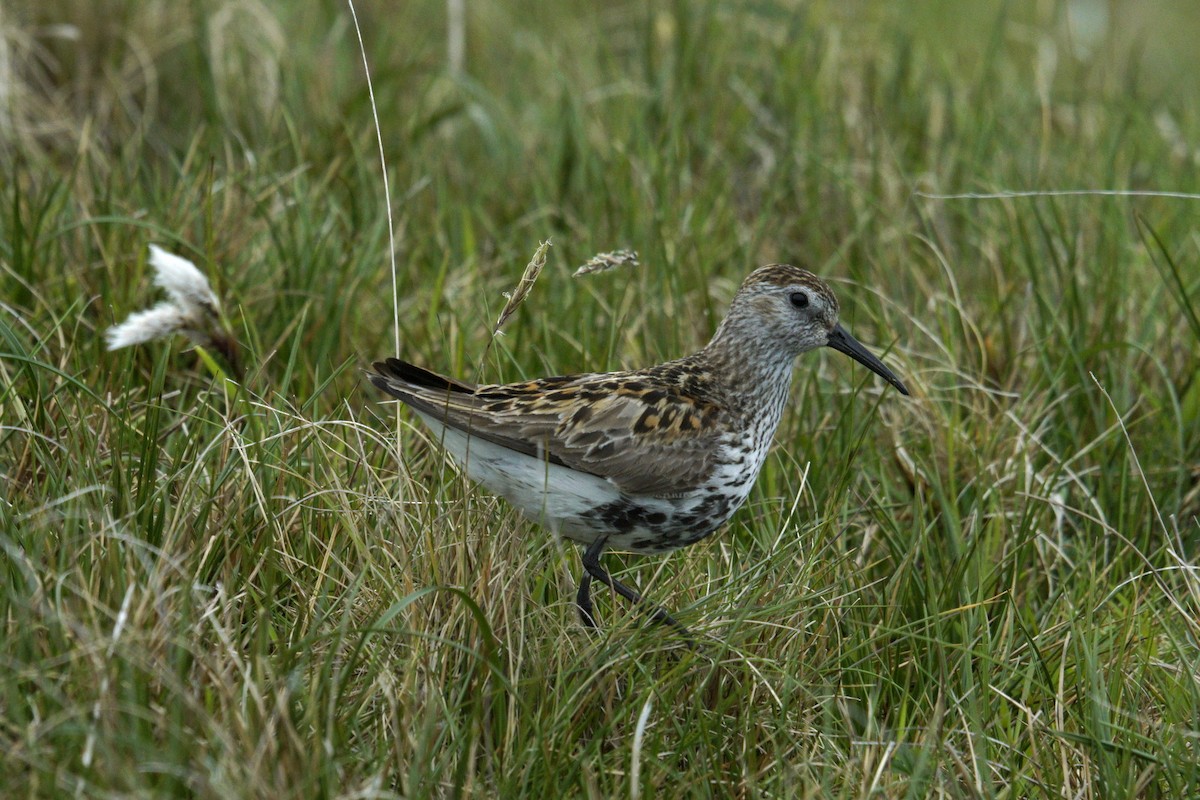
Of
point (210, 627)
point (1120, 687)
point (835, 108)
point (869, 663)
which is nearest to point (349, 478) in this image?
point (210, 627)

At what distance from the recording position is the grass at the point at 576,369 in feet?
12.0

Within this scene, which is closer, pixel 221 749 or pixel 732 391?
pixel 221 749

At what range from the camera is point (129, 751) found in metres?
3.26

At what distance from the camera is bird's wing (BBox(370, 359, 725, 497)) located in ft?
14.6

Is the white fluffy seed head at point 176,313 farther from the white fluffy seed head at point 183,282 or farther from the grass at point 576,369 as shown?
the grass at point 576,369

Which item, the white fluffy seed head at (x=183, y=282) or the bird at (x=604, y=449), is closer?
the bird at (x=604, y=449)

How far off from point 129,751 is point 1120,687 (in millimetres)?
2724

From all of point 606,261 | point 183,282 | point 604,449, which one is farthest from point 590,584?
point 183,282

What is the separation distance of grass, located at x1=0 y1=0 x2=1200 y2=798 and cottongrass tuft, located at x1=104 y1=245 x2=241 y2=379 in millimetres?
141

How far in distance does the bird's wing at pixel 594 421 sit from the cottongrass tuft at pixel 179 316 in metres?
0.91

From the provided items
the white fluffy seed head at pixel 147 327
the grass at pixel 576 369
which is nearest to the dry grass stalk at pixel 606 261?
the grass at pixel 576 369

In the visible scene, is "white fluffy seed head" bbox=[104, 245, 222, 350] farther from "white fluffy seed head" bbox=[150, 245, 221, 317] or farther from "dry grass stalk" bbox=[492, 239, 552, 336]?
"dry grass stalk" bbox=[492, 239, 552, 336]

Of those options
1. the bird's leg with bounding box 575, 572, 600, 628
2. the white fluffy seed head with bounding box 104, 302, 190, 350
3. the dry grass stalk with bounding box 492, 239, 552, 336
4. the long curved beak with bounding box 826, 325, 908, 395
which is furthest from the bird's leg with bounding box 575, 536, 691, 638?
the white fluffy seed head with bounding box 104, 302, 190, 350

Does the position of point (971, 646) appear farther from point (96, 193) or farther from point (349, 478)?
point (96, 193)
